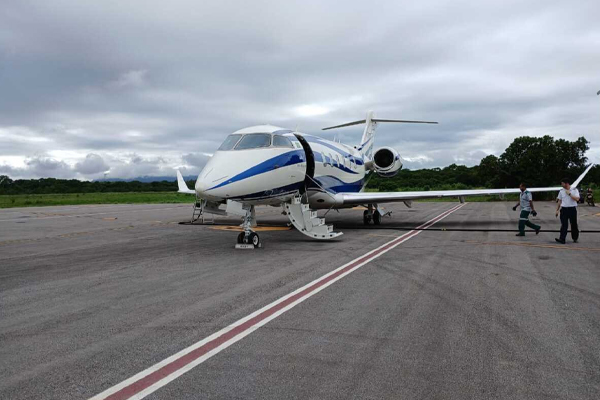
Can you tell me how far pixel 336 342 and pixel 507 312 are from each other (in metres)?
2.57

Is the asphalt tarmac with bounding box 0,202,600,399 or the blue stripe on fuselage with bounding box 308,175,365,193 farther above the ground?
the blue stripe on fuselage with bounding box 308,175,365,193

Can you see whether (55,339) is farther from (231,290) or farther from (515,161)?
(515,161)

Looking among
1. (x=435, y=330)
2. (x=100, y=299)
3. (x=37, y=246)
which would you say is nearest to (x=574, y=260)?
(x=435, y=330)

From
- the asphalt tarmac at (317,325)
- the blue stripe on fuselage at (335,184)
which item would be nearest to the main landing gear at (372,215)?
the blue stripe on fuselage at (335,184)

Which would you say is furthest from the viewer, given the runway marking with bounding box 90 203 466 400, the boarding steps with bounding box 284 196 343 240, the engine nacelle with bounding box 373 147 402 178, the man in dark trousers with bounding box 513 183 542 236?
the engine nacelle with bounding box 373 147 402 178

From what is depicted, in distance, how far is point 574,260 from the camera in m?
9.68

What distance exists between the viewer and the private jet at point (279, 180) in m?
11.7

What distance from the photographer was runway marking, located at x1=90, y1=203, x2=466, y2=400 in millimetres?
3515

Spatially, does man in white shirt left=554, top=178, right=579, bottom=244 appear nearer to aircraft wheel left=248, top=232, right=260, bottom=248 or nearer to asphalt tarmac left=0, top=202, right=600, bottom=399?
asphalt tarmac left=0, top=202, right=600, bottom=399

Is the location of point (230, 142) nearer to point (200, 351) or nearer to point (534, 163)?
point (200, 351)

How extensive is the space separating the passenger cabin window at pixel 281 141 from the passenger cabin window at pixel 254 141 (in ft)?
0.71

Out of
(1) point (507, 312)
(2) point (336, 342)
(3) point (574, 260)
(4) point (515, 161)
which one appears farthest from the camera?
(4) point (515, 161)

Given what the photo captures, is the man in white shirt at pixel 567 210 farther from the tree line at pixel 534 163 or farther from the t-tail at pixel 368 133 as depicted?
the tree line at pixel 534 163

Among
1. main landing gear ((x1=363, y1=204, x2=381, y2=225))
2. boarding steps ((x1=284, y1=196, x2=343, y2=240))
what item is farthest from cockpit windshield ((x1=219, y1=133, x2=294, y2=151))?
main landing gear ((x1=363, y1=204, x2=381, y2=225))
